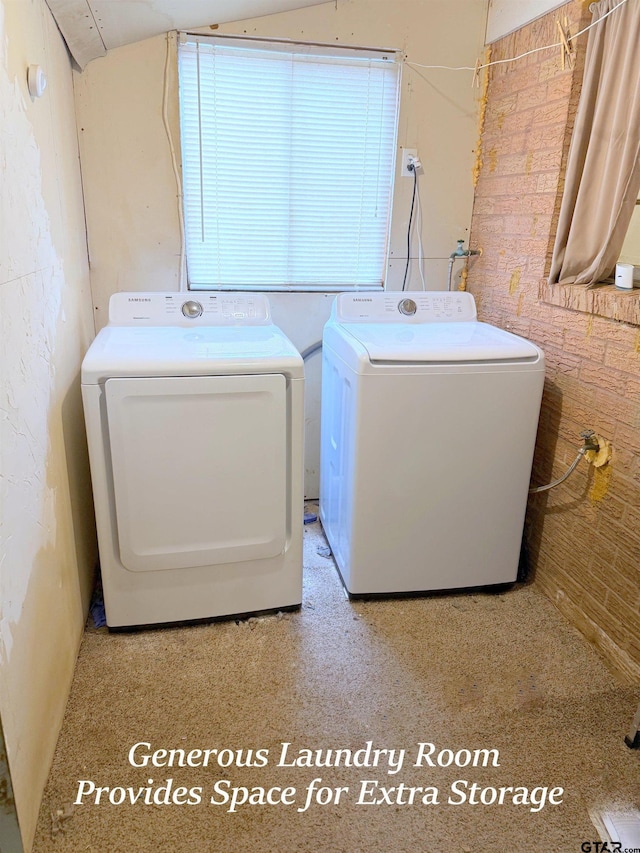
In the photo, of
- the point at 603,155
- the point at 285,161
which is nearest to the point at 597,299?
the point at 603,155

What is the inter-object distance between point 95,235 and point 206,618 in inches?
59.1

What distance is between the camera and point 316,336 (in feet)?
8.57

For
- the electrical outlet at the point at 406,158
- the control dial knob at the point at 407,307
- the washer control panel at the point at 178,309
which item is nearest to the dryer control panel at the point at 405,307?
the control dial knob at the point at 407,307

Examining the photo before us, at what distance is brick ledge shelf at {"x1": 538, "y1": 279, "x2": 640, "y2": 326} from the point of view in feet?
5.59

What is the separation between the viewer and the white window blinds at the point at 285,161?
227 cm

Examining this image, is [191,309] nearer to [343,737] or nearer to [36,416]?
[36,416]

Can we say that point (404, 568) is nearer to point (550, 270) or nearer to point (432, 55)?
point (550, 270)

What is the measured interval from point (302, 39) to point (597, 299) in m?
1.48

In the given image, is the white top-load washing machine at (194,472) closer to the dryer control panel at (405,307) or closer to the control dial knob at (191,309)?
the control dial knob at (191,309)

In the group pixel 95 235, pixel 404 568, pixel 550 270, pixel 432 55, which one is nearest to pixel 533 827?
pixel 404 568

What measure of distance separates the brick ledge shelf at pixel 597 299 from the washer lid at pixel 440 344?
184 millimetres

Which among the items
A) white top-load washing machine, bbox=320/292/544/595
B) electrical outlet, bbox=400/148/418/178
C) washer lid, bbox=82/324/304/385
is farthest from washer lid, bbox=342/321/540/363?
electrical outlet, bbox=400/148/418/178

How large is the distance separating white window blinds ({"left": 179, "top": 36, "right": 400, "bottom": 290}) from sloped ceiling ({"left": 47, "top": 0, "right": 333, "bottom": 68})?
0.11m

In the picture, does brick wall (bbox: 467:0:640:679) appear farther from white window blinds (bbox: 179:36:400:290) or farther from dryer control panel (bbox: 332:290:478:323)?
white window blinds (bbox: 179:36:400:290)
